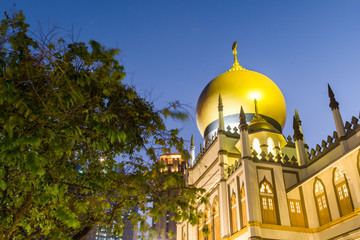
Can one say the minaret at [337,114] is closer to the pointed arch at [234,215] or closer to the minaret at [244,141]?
the minaret at [244,141]

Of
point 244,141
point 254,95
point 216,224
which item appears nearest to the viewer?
point 244,141

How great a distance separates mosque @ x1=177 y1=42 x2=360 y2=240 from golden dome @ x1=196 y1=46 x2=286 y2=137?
9 cm

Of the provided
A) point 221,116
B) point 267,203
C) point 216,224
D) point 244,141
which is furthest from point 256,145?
point 216,224

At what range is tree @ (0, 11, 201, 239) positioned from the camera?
6.10 m

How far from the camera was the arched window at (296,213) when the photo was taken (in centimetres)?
1948

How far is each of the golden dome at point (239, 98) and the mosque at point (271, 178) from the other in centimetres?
9

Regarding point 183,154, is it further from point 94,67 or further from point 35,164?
point 35,164

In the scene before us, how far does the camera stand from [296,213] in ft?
65.0

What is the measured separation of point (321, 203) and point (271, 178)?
3218mm

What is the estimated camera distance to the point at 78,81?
21.1 feet

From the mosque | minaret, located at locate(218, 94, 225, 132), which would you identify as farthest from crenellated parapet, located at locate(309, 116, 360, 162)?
minaret, located at locate(218, 94, 225, 132)

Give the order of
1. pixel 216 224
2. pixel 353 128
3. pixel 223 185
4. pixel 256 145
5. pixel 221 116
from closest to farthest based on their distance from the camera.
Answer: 1. pixel 353 128
2. pixel 223 185
3. pixel 216 224
4. pixel 256 145
5. pixel 221 116

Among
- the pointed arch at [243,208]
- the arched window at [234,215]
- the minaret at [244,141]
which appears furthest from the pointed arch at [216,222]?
the minaret at [244,141]

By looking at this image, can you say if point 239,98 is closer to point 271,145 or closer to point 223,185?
point 271,145
